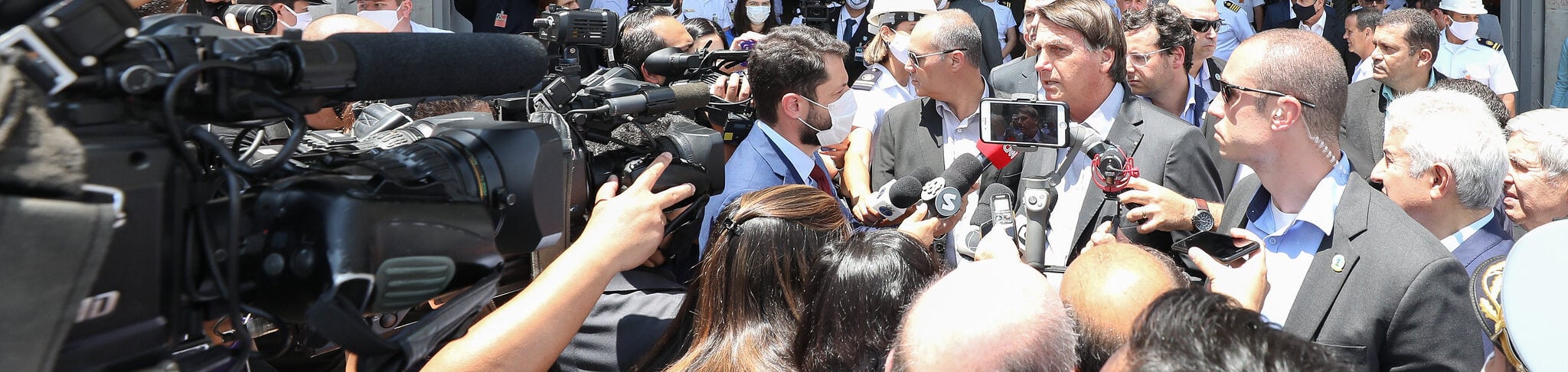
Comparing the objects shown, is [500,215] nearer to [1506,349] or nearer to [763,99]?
[1506,349]

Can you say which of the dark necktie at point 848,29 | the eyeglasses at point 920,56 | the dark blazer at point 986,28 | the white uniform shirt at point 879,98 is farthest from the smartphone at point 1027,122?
the dark necktie at point 848,29

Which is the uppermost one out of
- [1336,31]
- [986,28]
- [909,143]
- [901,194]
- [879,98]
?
[901,194]

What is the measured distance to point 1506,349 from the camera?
1.71m

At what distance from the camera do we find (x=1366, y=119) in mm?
5156

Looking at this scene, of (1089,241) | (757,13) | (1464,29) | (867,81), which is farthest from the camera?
(757,13)

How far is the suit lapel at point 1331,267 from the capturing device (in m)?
2.36

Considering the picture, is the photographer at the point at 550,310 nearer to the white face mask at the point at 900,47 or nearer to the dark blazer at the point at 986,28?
the white face mask at the point at 900,47

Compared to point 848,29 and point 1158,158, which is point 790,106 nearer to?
point 1158,158

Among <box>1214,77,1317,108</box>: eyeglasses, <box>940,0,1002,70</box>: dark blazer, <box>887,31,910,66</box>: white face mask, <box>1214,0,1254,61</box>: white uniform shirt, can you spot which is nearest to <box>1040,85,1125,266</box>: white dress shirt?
<box>1214,77,1317,108</box>: eyeglasses

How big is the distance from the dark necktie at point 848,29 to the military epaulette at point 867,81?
272 centimetres

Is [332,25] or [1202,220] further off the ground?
[332,25]

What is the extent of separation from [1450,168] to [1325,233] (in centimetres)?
44

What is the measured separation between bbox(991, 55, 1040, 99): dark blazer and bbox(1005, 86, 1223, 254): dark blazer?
1.09 m

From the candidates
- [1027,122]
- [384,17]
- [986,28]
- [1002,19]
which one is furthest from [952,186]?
[1002,19]
